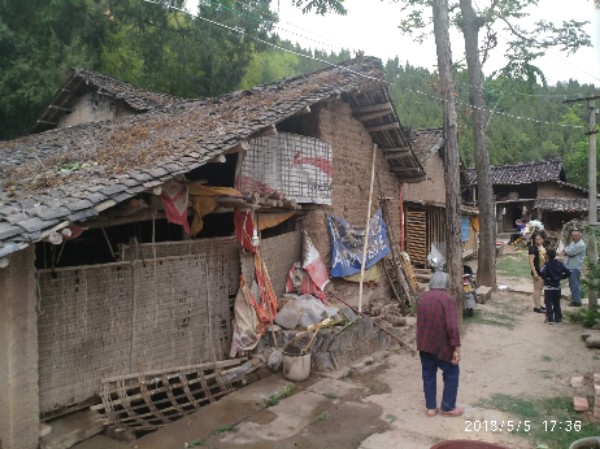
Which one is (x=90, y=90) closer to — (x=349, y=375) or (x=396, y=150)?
(x=396, y=150)

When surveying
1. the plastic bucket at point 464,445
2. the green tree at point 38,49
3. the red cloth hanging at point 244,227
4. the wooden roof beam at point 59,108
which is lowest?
the plastic bucket at point 464,445

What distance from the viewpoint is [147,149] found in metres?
6.73

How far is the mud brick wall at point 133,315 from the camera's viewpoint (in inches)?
218

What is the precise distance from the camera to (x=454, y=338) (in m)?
5.66

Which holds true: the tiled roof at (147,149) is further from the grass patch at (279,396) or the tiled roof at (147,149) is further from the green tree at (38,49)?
the green tree at (38,49)

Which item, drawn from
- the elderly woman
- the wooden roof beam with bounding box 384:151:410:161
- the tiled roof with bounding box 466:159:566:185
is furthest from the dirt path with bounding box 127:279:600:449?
the tiled roof with bounding box 466:159:566:185

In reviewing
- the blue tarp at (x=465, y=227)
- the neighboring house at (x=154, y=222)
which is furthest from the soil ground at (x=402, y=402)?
the blue tarp at (x=465, y=227)

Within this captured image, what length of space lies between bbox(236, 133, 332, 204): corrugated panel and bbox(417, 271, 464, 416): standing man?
3.88 metres

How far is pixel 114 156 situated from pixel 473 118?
12.4 metres

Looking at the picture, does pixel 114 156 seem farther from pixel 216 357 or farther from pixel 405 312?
pixel 405 312

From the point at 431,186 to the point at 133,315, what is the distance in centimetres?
1891

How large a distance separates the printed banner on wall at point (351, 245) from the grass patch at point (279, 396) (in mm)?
3572
